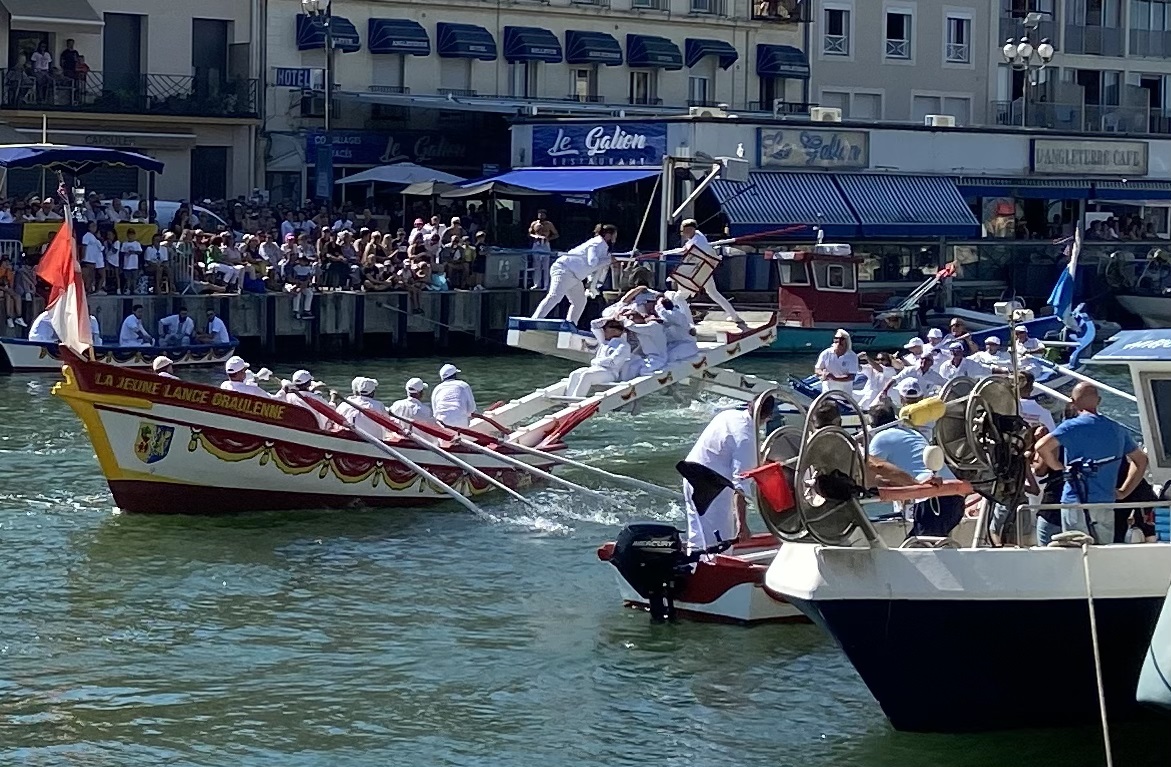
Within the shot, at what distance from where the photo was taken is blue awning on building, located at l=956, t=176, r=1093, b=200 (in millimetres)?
49781

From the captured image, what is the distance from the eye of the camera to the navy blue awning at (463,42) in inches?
2026

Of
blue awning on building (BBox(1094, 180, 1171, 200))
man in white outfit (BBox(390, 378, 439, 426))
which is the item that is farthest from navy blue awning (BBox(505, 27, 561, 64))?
man in white outfit (BBox(390, 378, 439, 426))

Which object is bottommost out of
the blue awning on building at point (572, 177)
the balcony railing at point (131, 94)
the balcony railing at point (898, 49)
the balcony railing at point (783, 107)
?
the blue awning on building at point (572, 177)

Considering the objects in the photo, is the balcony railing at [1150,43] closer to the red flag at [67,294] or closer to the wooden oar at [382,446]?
the wooden oar at [382,446]

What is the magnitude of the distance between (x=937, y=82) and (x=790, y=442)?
49410mm

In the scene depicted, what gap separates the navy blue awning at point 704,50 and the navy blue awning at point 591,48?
261 cm

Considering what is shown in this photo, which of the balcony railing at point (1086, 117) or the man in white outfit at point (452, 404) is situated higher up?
the balcony railing at point (1086, 117)

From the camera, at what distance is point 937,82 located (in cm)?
6194

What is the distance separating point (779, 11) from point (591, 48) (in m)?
6.85

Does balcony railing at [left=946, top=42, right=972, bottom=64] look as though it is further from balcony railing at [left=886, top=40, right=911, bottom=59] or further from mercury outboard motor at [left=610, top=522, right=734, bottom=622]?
mercury outboard motor at [left=610, top=522, right=734, bottom=622]

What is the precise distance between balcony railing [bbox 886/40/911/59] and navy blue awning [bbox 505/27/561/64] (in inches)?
481

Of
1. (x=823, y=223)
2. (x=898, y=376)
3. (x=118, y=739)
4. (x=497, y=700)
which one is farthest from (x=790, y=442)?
(x=823, y=223)

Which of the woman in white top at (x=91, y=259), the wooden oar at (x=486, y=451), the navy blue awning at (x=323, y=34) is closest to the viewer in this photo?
the wooden oar at (x=486, y=451)

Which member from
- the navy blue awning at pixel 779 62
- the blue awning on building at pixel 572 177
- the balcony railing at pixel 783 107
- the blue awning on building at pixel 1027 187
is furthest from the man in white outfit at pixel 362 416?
the navy blue awning at pixel 779 62
